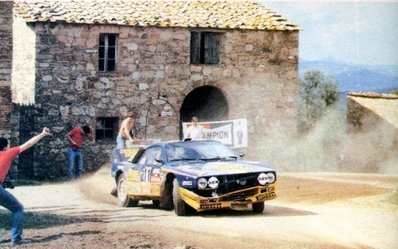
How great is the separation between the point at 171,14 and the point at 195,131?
10.4 feet

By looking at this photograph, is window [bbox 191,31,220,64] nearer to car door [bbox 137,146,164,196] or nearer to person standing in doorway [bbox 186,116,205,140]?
person standing in doorway [bbox 186,116,205,140]

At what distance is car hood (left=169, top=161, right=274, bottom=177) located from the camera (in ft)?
28.7

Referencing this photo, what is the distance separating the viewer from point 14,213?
25.2ft

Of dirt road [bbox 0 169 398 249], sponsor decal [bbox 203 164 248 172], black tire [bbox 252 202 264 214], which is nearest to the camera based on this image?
dirt road [bbox 0 169 398 249]

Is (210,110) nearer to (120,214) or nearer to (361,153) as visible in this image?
(361,153)

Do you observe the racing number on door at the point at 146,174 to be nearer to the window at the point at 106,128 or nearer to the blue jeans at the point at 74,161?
the blue jeans at the point at 74,161

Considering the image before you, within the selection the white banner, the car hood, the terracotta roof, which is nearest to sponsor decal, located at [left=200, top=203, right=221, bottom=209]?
the car hood

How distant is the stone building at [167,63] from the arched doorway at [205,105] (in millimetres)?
25

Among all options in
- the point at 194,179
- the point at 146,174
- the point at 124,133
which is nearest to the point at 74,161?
the point at 124,133

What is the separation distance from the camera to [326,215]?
8930 millimetres

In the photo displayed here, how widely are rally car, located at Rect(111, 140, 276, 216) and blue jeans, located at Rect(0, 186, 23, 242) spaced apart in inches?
82.5

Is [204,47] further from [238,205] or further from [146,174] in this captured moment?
[238,205]

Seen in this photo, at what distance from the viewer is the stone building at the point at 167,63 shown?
1457cm

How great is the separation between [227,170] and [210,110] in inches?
338
